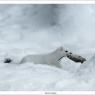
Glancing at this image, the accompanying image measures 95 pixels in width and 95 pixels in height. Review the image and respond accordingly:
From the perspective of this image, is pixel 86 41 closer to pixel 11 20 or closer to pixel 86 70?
pixel 86 70

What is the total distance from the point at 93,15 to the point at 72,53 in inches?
8.7

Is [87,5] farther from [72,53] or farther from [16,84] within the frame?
[16,84]

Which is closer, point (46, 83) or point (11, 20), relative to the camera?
point (46, 83)

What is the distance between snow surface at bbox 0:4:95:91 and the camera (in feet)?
7.07

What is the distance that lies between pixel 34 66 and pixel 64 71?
156mm

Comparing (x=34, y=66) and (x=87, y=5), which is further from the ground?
(x=87, y=5)

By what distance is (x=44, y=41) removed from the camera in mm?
2287

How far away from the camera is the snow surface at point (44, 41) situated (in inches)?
84.9

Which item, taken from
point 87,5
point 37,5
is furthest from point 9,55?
point 87,5

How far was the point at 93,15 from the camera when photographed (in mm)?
2262

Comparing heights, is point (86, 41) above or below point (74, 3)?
below

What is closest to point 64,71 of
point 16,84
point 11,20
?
point 16,84

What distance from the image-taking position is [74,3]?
2.26 meters

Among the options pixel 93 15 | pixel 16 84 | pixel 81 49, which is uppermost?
pixel 93 15
